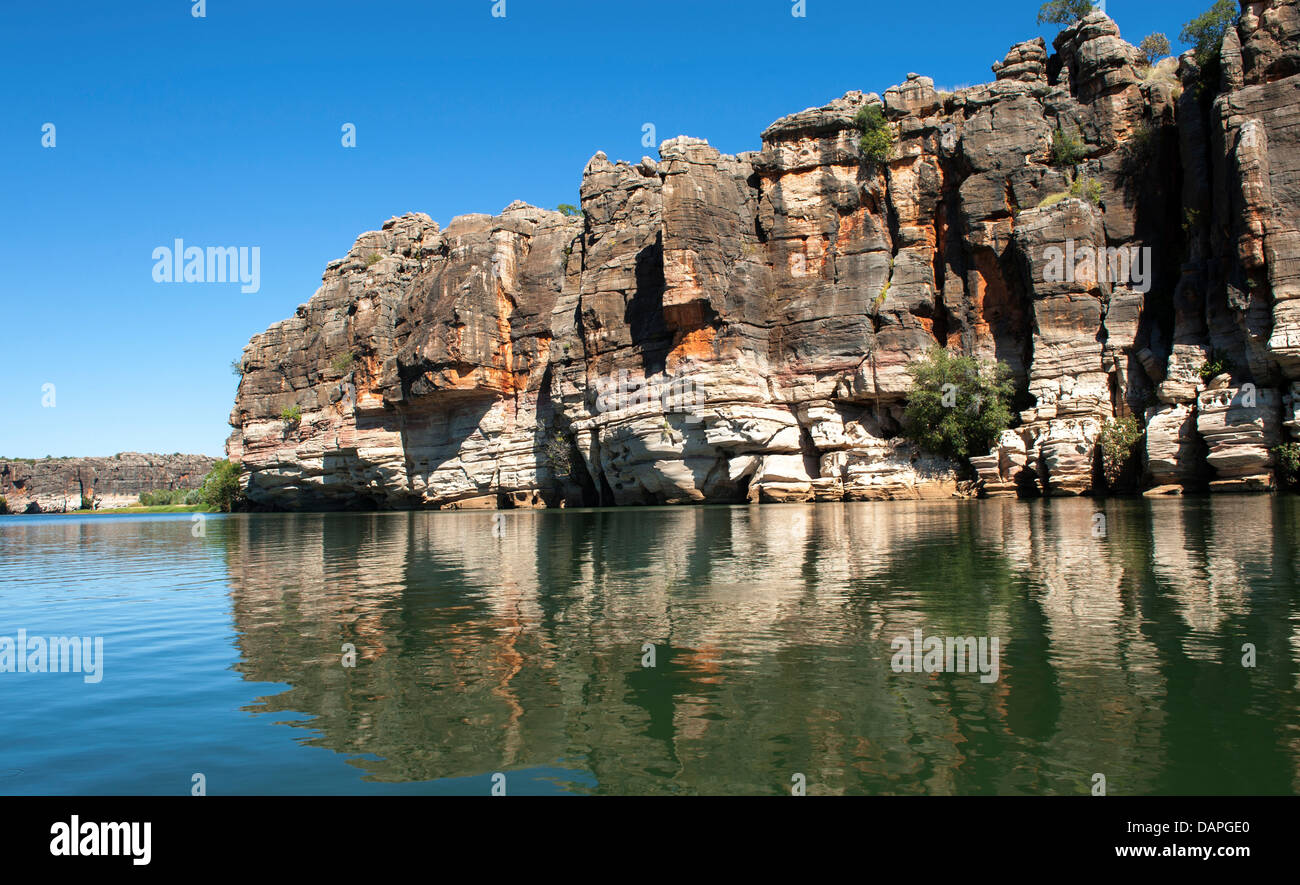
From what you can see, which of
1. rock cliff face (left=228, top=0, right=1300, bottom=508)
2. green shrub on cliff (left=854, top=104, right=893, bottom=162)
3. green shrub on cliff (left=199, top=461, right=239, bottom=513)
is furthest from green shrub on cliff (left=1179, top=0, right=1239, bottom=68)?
green shrub on cliff (left=199, top=461, right=239, bottom=513)

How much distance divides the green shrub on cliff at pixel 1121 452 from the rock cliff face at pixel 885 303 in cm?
89

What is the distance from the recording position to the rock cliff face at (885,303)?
116 feet

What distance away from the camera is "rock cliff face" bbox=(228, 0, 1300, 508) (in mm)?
35469

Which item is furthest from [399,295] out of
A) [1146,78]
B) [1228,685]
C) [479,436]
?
[1228,685]

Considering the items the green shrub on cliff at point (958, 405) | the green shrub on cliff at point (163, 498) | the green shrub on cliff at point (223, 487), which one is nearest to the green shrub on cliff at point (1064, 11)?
the green shrub on cliff at point (958, 405)

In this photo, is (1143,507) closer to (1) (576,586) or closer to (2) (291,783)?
(1) (576,586)

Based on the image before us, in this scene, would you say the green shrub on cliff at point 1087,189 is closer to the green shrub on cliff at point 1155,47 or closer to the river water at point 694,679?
the green shrub on cliff at point 1155,47

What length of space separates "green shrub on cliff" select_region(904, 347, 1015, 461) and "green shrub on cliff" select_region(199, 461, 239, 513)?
59324 mm

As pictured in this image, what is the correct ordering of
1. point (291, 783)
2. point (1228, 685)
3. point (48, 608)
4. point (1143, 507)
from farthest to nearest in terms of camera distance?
point (1143, 507) → point (48, 608) → point (1228, 685) → point (291, 783)

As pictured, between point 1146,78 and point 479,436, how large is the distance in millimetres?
44692

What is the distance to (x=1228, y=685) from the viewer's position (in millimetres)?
7777

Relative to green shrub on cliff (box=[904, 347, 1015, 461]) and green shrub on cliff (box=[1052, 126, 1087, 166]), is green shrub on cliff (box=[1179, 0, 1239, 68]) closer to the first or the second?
green shrub on cliff (box=[1052, 126, 1087, 166])

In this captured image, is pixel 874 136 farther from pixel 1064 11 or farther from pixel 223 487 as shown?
pixel 223 487

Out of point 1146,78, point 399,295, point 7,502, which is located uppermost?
point 1146,78
